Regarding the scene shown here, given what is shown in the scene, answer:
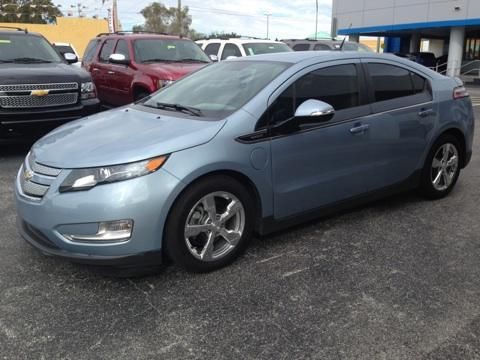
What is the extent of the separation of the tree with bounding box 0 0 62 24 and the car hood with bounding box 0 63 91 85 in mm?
66264

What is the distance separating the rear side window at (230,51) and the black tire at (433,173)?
7500 millimetres

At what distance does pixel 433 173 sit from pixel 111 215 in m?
3.48

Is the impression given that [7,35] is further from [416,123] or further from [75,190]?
[416,123]

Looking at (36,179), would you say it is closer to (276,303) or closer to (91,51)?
(276,303)

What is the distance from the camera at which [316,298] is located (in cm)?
332

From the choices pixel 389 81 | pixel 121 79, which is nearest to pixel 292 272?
pixel 389 81

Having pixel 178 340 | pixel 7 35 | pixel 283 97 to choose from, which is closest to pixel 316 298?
pixel 178 340

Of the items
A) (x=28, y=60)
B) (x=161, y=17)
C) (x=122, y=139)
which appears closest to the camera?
(x=122, y=139)

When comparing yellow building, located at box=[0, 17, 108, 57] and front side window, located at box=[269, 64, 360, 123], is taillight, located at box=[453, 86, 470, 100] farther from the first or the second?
yellow building, located at box=[0, 17, 108, 57]

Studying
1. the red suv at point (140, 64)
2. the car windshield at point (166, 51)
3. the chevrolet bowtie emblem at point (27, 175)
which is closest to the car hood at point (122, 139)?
the chevrolet bowtie emblem at point (27, 175)

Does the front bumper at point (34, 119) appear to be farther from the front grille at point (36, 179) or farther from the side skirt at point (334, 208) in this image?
the side skirt at point (334, 208)

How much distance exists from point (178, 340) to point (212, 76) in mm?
2569

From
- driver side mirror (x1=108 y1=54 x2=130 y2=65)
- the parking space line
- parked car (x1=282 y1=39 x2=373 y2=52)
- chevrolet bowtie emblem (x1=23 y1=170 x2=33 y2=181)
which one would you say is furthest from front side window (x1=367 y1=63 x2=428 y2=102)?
parked car (x1=282 y1=39 x2=373 y2=52)

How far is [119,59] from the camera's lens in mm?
9258
